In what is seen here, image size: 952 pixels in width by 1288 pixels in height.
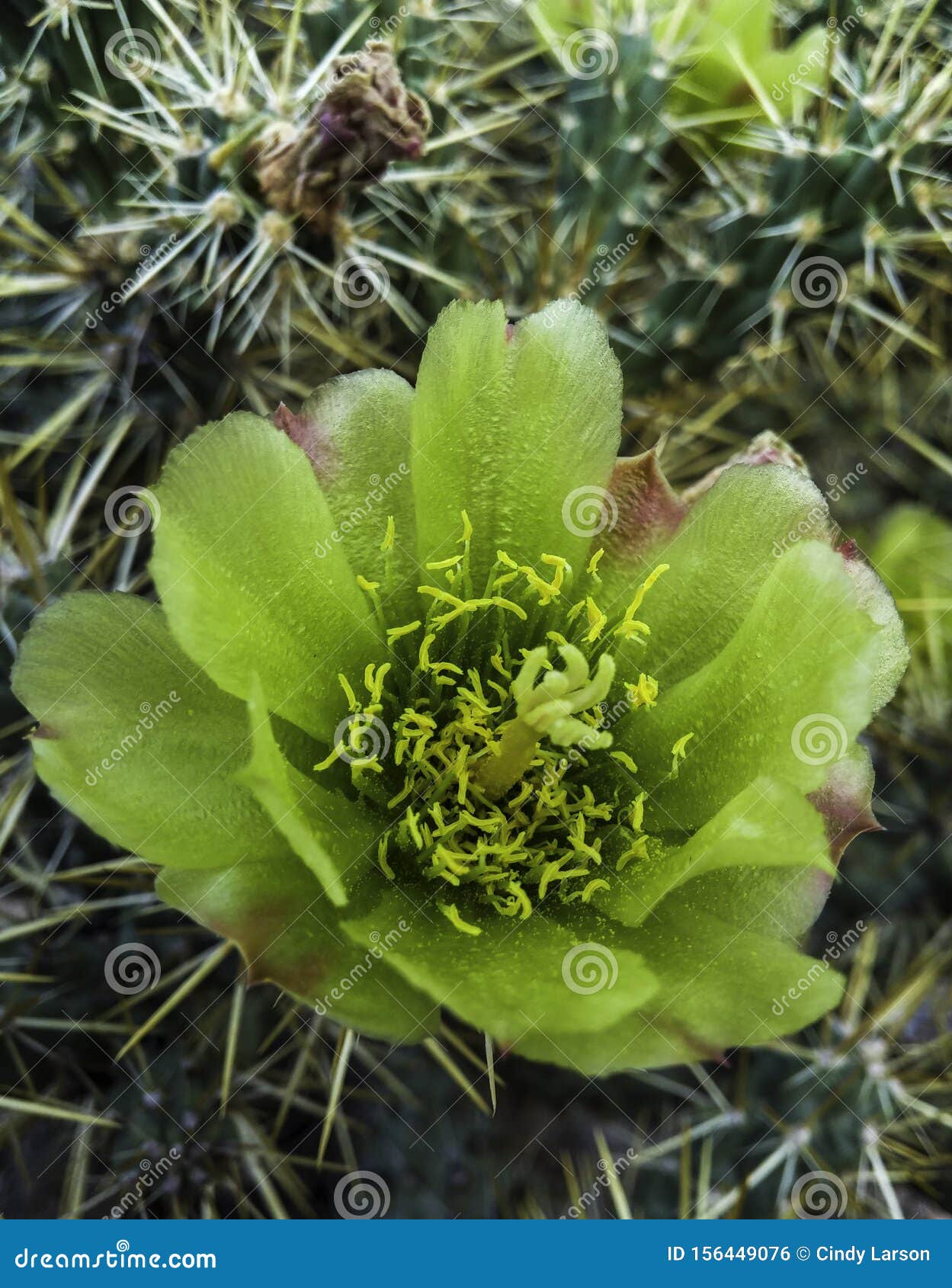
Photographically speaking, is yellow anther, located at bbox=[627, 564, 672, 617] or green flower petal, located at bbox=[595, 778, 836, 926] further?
yellow anther, located at bbox=[627, 564, 672, 617]

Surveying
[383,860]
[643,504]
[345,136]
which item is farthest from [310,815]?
[345,136]

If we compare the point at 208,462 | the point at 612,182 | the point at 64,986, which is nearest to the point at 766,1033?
the point at 208,462

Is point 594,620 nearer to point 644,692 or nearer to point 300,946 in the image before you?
point 644,692

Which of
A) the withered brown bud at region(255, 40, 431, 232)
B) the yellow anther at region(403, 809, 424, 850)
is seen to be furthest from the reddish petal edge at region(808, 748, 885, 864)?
the withered brown bud at region(255, 40, 431, 232)

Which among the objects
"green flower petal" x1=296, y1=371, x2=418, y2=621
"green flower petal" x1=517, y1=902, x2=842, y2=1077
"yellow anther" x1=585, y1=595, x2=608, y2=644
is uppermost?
"green flower petal" x1=296, y1=371, x2=418, y2=621

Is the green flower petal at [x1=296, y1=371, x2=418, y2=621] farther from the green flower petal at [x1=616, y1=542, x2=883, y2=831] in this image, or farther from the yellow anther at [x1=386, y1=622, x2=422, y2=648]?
the green flower petal at [x1=616, y1=542, x2=883, y2=831]

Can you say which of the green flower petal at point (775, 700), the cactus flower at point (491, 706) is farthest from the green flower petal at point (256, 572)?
the green flower petal at point (775, 700)

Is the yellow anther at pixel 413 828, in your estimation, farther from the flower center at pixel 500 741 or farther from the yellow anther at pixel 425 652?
the yellow anther at pixel 425 652
